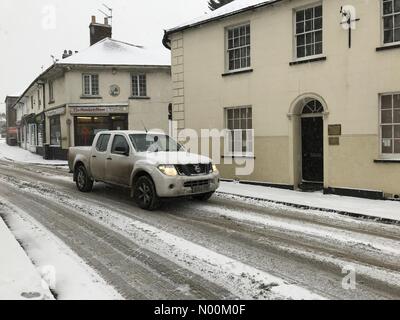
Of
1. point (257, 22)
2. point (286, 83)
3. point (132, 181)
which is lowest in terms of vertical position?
point (132, 181)

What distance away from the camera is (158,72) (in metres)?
28.5

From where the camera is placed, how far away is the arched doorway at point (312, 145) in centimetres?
1283

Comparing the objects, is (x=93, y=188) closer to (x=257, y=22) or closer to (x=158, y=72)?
(x=257, y=22)

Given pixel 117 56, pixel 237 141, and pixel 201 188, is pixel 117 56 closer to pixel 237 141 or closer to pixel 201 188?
pixel 237 141

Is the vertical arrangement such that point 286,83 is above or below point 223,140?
above

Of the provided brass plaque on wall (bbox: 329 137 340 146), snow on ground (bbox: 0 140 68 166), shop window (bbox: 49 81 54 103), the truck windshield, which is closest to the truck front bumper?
the truck windshield

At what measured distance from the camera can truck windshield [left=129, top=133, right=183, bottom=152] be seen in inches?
411

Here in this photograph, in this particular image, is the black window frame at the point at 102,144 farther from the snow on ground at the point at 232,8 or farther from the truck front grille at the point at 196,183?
the snow on ground at the point at 232,8

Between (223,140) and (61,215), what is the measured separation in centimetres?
750

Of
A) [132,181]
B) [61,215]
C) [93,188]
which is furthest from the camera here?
[93,188]

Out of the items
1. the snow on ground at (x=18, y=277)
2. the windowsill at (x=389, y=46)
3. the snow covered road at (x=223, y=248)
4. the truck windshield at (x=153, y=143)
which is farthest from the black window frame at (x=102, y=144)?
the windowsill at (x=389, y=46)

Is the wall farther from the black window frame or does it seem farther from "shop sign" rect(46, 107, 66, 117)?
"shop sign" rect(46, 107, 66, 117)

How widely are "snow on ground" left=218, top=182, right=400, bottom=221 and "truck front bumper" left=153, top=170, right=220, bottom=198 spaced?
231 cm

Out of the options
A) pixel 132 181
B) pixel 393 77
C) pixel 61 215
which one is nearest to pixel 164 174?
pixel 132 181
